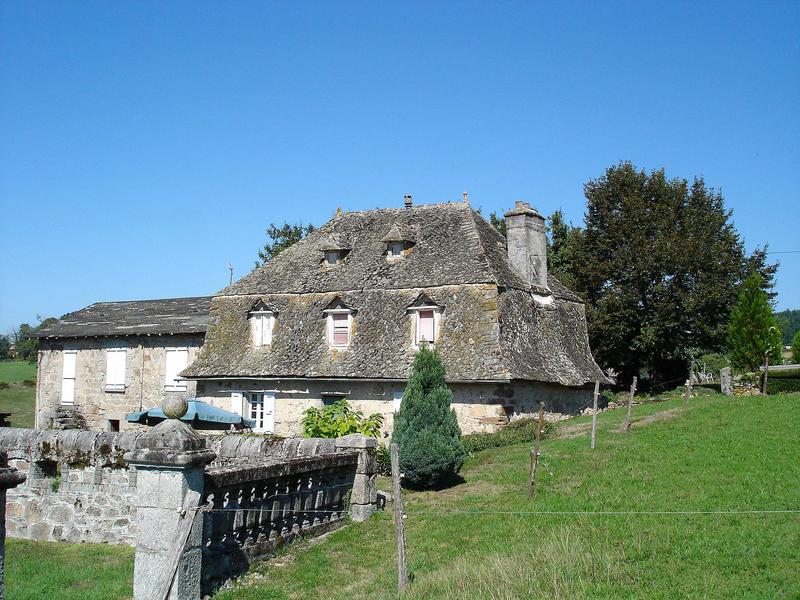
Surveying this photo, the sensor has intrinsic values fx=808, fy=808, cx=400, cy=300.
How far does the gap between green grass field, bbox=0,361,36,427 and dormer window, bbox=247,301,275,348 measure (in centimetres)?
1249

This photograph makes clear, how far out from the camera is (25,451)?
13.0 m

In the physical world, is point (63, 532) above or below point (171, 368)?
below

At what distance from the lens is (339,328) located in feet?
89.5

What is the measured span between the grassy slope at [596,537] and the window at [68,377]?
2030cm

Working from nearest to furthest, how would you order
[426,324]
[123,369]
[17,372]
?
[426,324]
[123,369]
[17,372]

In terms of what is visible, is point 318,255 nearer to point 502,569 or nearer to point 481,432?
point 481,432

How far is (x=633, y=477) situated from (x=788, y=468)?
2612 mm

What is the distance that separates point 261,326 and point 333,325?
9.56 ft

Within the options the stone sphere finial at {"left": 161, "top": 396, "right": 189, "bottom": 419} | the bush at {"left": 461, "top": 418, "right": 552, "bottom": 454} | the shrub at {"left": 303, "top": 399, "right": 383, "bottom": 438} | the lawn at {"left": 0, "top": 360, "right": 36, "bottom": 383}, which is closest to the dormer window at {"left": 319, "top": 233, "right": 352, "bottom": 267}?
the shrub at {"left": 303, "top": 399, "right": 383, "bottom": 438}

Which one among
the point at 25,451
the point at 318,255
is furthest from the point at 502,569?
the point at 318,255

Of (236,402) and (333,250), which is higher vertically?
(333,250)

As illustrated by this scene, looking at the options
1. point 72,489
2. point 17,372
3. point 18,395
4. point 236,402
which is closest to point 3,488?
point 72,489

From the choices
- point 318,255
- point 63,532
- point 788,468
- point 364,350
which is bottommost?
point 63,532

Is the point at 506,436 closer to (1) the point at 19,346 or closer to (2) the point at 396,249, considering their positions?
(2) the point at 396,249
